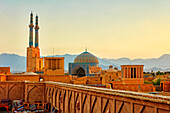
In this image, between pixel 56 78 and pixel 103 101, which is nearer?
pixel 103 101

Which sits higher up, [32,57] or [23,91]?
[32,57]

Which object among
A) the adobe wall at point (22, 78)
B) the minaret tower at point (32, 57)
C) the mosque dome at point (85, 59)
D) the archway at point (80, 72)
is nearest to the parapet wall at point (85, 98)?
the adobe wall at point (22, 78)

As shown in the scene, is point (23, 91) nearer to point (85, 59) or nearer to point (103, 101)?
point (103, 101)

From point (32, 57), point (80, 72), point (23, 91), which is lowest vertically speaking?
point (23, 91)

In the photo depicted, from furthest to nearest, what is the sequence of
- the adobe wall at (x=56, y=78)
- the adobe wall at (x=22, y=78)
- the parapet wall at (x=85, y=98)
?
the adobe wall at (x=56, y=78) < the adobe wall at (x=22, y=78) < the parapet wall at (x=85, y=98)

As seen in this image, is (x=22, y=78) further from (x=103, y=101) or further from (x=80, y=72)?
(x=80, y=72)

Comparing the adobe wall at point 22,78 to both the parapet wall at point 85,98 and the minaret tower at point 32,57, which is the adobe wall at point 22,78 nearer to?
the parapet wall at point 85,98

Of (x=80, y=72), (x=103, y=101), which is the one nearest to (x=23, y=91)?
(x=103, y=101)

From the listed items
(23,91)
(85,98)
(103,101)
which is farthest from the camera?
(23,91)

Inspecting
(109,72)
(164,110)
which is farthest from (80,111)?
(109,72)

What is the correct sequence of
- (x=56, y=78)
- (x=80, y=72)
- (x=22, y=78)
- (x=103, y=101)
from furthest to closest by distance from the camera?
(x=80, y=72), (x=56, y=78), (x=22, y=78), (x=103, y=101)

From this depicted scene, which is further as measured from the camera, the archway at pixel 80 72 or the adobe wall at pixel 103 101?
the archway at pixel 80 72

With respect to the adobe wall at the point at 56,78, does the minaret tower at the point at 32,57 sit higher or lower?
higher

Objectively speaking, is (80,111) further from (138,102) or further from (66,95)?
(138,102)
